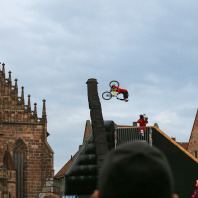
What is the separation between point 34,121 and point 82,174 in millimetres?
27434

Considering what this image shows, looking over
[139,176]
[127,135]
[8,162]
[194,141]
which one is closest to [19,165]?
[8,162]

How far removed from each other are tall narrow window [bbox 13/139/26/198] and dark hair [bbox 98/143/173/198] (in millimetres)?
49195

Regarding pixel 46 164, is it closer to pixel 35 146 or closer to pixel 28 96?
pixel 35 146

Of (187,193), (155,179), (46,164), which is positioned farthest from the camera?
Answer: (46,164)

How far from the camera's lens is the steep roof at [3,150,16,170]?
49.4 m

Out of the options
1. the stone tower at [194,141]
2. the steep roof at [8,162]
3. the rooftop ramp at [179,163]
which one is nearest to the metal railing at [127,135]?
the rooftop ramp at [179,163]

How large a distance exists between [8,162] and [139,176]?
4858cm

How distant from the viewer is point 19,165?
5081 cm

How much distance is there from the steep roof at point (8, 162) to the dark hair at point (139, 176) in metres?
48.0

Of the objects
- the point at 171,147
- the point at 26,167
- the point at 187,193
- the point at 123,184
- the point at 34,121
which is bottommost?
the point at 123,184

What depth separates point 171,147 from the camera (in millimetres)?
25438

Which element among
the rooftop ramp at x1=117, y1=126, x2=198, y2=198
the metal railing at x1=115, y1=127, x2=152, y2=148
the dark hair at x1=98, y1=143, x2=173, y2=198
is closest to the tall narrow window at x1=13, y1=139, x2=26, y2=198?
the rooftop ramp at x1=117, y1=126, x2=198, y2=198

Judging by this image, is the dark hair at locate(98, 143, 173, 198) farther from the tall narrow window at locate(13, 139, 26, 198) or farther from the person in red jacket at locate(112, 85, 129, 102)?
the tall narrow window at locate(13, 139, 26, 198)

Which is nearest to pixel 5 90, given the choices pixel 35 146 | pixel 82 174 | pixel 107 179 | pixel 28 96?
→ pixel 28 96
